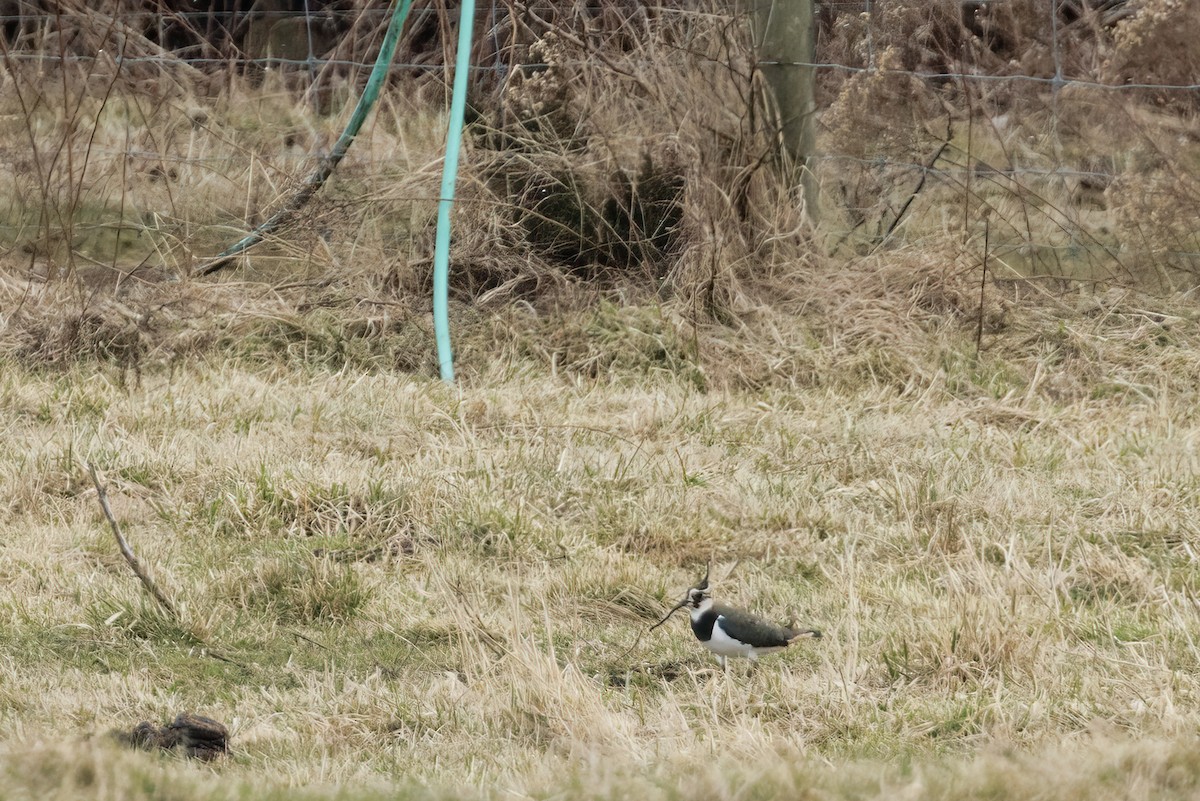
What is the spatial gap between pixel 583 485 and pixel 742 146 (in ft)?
8.89

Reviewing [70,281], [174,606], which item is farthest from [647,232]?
[174,606]

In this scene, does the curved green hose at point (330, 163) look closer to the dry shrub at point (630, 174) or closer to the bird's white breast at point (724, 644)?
the dry shrub at point (630, 174)

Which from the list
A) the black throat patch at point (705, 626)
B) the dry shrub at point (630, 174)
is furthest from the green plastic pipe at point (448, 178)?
the black throat patch at point (705, 626)

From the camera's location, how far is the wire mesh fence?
7.53 metres

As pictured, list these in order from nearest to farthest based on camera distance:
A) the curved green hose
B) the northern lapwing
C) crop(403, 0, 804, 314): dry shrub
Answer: the northern lapwing, crop(403, 0, 804, 314): dry shrub, the curved green hose

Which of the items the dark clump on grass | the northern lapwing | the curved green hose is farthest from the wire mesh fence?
the dark clump on grass

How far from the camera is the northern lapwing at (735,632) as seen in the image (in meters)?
3.83

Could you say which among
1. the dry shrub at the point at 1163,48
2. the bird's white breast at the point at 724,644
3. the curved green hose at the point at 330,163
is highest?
the dry shrub at the point at 1163,48

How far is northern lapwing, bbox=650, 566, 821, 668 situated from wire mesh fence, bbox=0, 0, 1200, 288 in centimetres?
347

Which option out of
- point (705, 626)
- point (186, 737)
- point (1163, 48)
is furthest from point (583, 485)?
point (1163, 48)

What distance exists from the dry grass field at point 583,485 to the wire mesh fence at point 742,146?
0.05 m

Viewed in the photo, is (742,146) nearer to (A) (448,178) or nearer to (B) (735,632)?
(A) (448,178)

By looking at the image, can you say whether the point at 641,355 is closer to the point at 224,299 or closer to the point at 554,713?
the point at 224,299

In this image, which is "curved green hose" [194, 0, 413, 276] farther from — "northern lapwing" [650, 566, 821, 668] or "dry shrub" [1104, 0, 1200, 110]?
"northern lapwing" [650, 566, 821, 668]
